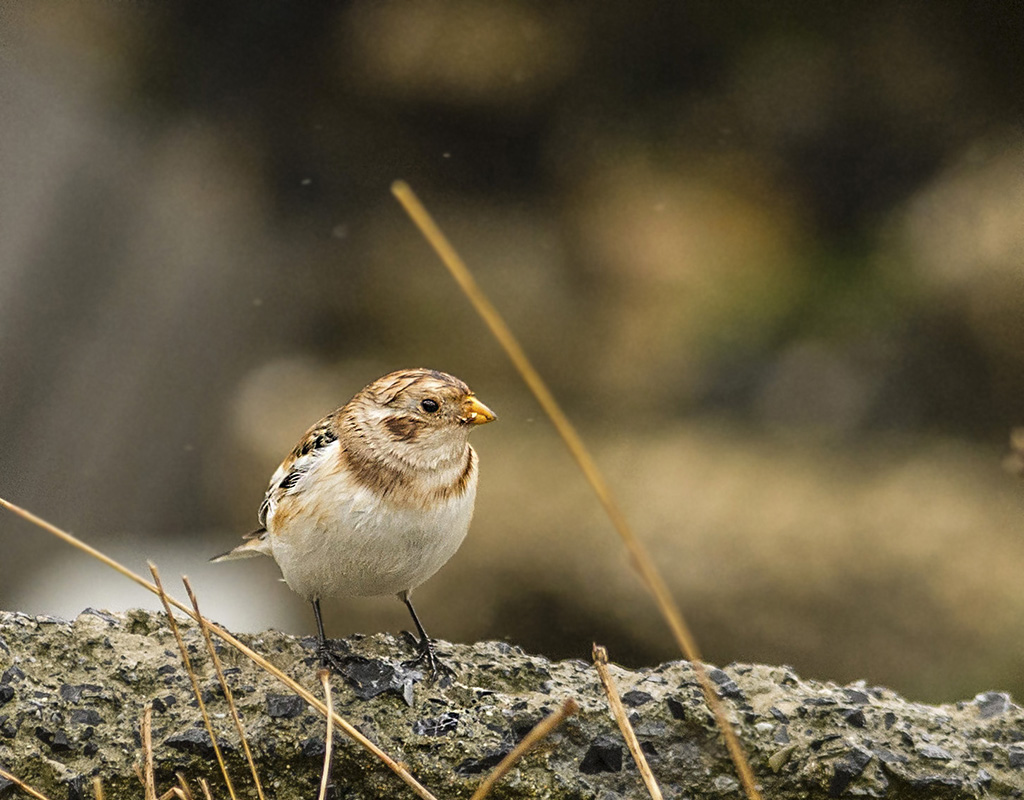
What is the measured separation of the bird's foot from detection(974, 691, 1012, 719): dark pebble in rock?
1.17 m

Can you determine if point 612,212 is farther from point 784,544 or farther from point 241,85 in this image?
point 241,85

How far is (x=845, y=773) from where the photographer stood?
249 cm

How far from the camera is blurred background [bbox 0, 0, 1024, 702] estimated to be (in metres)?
7.16

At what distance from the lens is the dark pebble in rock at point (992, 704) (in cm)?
281

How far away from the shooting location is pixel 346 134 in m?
8.91

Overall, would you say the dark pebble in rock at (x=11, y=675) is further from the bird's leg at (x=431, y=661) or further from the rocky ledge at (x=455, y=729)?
the bird's leg at (x=431, y=661)

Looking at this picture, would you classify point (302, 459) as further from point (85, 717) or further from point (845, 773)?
point (845, 773)

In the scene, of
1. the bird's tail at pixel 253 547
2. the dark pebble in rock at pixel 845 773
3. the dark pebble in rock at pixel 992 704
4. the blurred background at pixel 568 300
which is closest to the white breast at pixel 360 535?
the bird's tail at pixel 253 547

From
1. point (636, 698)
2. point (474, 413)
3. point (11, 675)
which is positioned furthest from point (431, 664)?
point (11, 675)

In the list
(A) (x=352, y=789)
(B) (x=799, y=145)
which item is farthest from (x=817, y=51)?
(A) (x=352, y=789)

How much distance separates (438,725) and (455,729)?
0.13 ft

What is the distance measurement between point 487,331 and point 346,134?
1862 mm

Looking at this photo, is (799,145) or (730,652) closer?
(730,652)

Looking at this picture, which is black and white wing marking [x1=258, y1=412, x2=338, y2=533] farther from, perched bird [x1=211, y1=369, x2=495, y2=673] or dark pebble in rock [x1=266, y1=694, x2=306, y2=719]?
dark pebble in rock [x1=266, y1=694, x2=306, y2=719]
